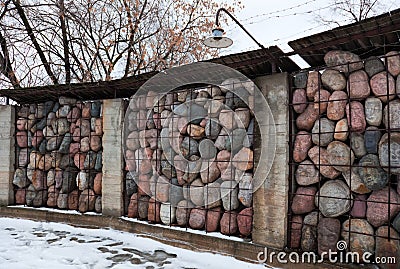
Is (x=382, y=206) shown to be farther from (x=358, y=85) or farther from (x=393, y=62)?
(x=393, y=62)

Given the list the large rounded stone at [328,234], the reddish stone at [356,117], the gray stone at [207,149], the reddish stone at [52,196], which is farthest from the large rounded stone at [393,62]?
the reddish stone at [52,196]

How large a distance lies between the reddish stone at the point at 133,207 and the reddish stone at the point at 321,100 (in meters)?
2.59

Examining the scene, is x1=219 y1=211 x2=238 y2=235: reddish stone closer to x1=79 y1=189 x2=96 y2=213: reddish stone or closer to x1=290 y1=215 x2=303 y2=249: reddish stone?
x1=290 y1=215 x2=303 y2=249: reddish stone

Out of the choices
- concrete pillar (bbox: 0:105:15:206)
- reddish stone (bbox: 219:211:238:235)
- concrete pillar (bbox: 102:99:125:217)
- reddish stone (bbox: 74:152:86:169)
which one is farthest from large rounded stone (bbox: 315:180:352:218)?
concrete pillar (bbox: 0:105:15:206)

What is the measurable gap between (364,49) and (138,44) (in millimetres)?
6700

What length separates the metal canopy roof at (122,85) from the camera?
10.9 ft

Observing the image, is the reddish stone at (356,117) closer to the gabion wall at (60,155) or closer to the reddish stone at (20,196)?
the gabion wall at (60,155)

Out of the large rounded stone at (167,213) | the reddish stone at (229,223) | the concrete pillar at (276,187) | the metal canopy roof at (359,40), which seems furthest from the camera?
the large rounded stone at (167,213)

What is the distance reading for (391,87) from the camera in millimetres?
2674

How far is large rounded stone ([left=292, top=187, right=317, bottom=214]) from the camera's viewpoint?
3.06 metres

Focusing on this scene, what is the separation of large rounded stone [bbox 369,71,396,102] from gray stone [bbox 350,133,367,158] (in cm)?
33

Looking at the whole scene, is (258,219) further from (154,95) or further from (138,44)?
(138,44)

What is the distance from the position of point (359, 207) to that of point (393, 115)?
76 cm

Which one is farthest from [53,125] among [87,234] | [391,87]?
[391,87]
